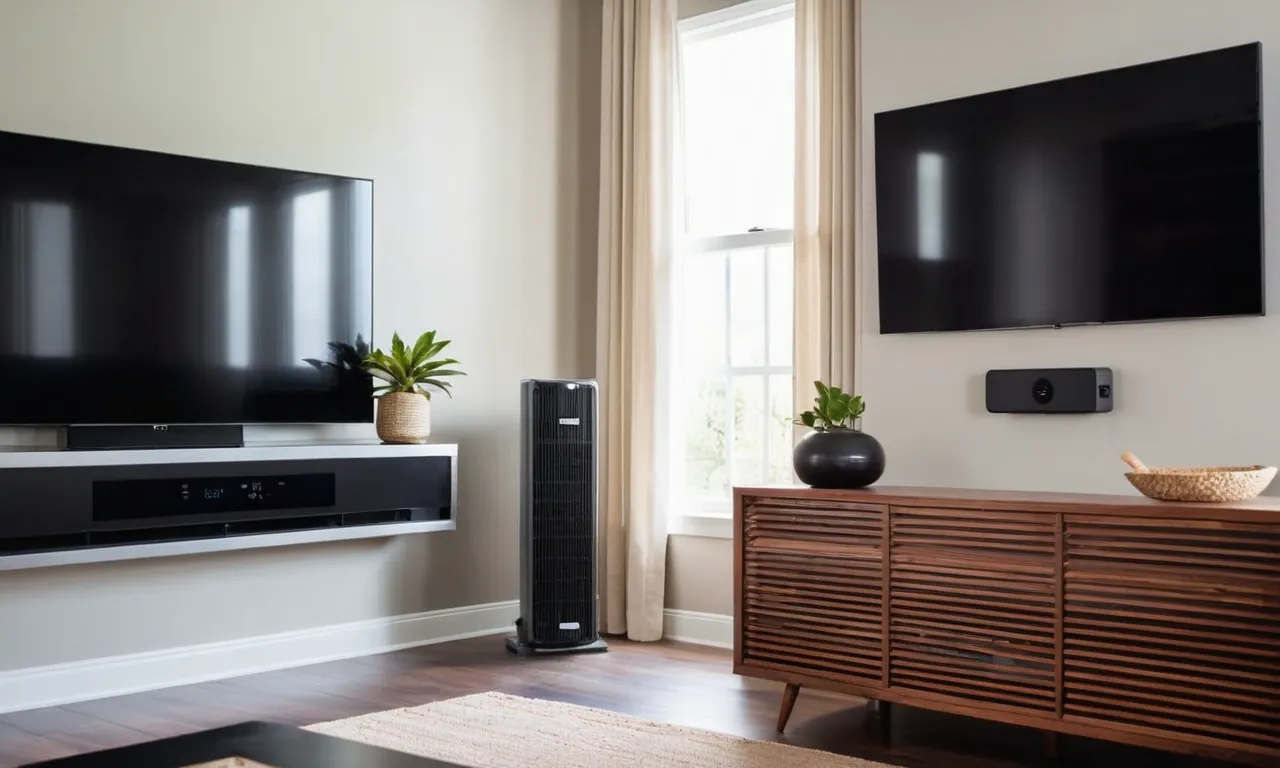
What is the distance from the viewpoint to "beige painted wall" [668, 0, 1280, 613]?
3.37 metres

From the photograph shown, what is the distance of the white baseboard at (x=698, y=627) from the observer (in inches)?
193

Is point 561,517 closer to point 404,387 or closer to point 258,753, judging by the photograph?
point 404,387

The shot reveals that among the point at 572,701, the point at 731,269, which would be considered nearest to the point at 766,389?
the point at 731,269

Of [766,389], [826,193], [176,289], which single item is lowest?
[766,389]

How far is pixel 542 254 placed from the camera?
5.39 meters

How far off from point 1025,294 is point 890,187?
62cm

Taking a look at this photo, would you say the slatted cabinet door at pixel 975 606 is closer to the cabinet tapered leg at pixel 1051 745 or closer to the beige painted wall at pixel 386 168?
the cabinet tapered leg at pixel 1051 745

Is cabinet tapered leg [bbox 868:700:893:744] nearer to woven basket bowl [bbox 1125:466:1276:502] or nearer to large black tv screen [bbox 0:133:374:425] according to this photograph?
woven basket bowl [bbox 1125:466:1276:502]

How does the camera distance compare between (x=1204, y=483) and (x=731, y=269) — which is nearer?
(x=1204, y=483)

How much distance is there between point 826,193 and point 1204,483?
2.00 metres

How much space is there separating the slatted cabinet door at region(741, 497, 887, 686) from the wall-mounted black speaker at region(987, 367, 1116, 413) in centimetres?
62

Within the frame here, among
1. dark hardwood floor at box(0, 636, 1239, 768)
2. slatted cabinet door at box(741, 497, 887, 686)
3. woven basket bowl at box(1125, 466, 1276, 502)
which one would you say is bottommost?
dark hardwood floor at box(0, 636, 1239, 768)

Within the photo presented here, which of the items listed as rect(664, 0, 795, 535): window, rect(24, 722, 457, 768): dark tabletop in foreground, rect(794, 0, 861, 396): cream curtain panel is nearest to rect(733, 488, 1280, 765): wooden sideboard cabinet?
rect(794, 0, 861, 396): cream curtain panel

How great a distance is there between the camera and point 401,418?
14.6 ft
